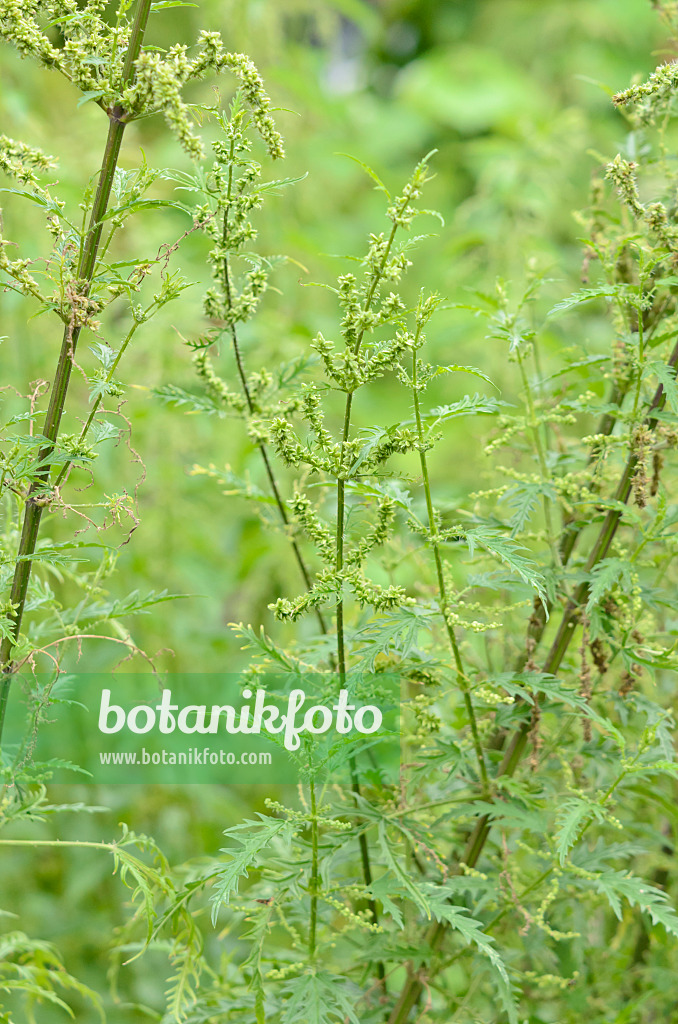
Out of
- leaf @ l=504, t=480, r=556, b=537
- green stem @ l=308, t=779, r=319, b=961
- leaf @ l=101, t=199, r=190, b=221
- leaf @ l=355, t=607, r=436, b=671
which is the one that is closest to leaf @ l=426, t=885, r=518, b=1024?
green stem @ l=308, t=779, r=319, b=961

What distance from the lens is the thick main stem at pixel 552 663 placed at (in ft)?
2.99

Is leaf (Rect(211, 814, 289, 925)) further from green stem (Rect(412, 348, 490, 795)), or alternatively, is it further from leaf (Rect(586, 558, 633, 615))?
leaf (Rect(586, 558, 633, 615))

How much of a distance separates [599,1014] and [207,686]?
84 centimetres

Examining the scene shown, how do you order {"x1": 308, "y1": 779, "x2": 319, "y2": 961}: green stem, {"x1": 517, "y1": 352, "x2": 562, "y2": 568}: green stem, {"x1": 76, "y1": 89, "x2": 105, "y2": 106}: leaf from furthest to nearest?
{"x1": 517, "y1": 352, "x2": 562, "y2": 568}: green stem, {"x1": 308, "y1": 779, "x2": 319, "y2": 961}: green stem, {"x1": 76, "y1": 89, "x2": 105, "y2": 106}: leaf

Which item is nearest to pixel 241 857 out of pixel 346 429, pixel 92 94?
pixel 346 429

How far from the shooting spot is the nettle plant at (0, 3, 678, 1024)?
0.76m

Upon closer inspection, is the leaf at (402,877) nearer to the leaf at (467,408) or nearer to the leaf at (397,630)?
the leaf at (397,630)

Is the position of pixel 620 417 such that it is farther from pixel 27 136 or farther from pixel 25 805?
pixel 27 136

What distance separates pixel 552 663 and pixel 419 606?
214mm

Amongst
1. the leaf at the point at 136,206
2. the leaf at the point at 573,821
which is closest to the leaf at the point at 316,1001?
the leaf at the point at 573,821

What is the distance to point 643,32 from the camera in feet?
10.7

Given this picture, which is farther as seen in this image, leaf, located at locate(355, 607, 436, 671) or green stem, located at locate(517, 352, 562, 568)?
green stem, located at locate(517, 352, 562, 568)

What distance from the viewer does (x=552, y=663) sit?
3.12ft

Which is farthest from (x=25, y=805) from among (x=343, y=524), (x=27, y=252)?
(x=27, y=252)
